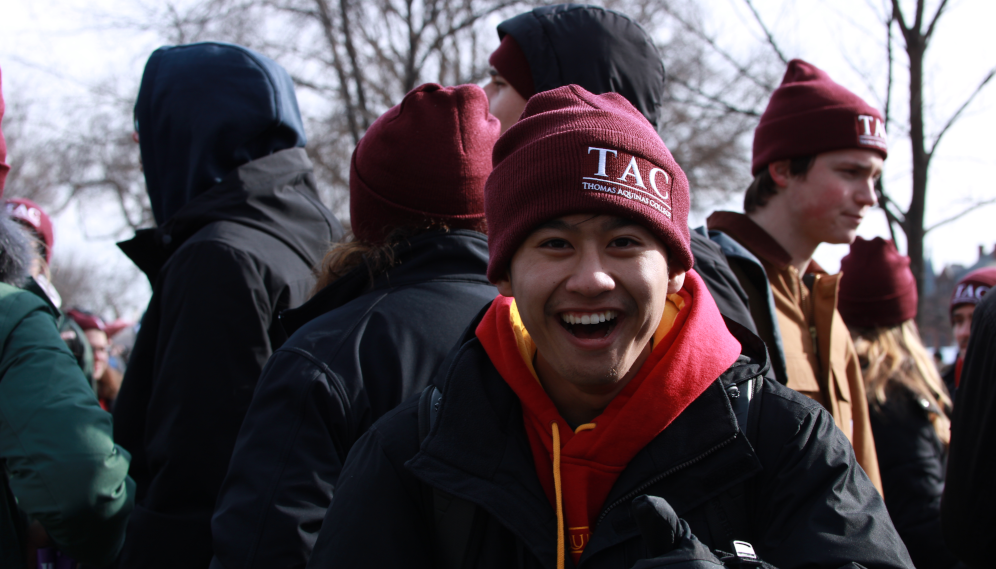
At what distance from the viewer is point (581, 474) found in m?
1.63

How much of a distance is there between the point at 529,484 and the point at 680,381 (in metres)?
0.39

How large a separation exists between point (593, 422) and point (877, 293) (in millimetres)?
3606

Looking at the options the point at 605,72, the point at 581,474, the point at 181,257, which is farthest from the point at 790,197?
the point at 181,257

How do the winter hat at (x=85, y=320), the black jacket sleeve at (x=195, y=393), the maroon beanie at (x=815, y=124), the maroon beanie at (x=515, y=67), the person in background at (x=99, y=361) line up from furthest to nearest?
the winter hat at (x=85, y=320)
the person in background at (x=99, y=361)
the maroon beanie at (x=815, y=124)
the maroon beanie at (x=515, y=67)
the black jacket sleeve at (x=195, y=393)

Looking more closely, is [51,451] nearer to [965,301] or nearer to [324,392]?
[324,392]

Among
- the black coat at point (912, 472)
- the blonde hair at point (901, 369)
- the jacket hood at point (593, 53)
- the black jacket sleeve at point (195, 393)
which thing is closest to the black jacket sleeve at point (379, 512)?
the black jacket sleeve at point (195, 393)

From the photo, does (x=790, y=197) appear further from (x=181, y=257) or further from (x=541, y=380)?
(x=181, y=257)

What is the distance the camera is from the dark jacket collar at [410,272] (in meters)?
2.24

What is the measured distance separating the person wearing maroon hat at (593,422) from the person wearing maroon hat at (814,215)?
1.50m

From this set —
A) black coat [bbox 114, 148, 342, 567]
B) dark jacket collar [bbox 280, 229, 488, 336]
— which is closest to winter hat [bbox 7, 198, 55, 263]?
black coat [bbox 114, 148, 342, 567]

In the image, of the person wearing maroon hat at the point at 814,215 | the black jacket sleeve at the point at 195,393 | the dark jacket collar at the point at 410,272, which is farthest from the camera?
the person wearing maroon hat at the point at 814,215

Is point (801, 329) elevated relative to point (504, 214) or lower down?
lower down

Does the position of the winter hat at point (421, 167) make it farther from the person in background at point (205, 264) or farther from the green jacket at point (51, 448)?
the green jacket at point (51, 448)

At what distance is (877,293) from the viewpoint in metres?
4.66
